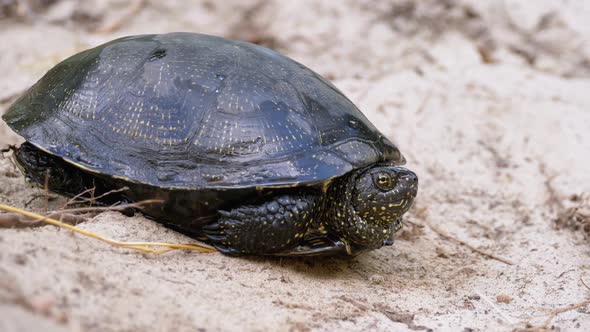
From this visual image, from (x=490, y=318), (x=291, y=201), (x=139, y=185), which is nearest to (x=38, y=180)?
(x=139, y=185)

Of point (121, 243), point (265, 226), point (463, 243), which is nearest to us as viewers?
point (121, 243)

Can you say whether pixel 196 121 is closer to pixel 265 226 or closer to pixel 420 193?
pixel 265 226

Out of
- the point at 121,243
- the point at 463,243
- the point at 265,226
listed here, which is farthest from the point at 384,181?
the point at 121,243

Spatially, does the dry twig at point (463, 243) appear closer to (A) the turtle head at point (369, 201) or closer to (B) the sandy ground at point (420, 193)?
(B) the sandy ground at point (420, 193)

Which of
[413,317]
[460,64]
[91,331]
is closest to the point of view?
[91,331]

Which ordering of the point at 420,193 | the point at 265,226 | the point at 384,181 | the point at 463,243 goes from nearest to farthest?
the point at 265,226 < the point at 384,181 < the point at 463,243 < the point at 420,193

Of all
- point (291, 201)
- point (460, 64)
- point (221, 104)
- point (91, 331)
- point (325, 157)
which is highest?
point (460, 64)

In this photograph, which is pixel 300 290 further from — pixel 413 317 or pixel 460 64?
pixel 460 64
